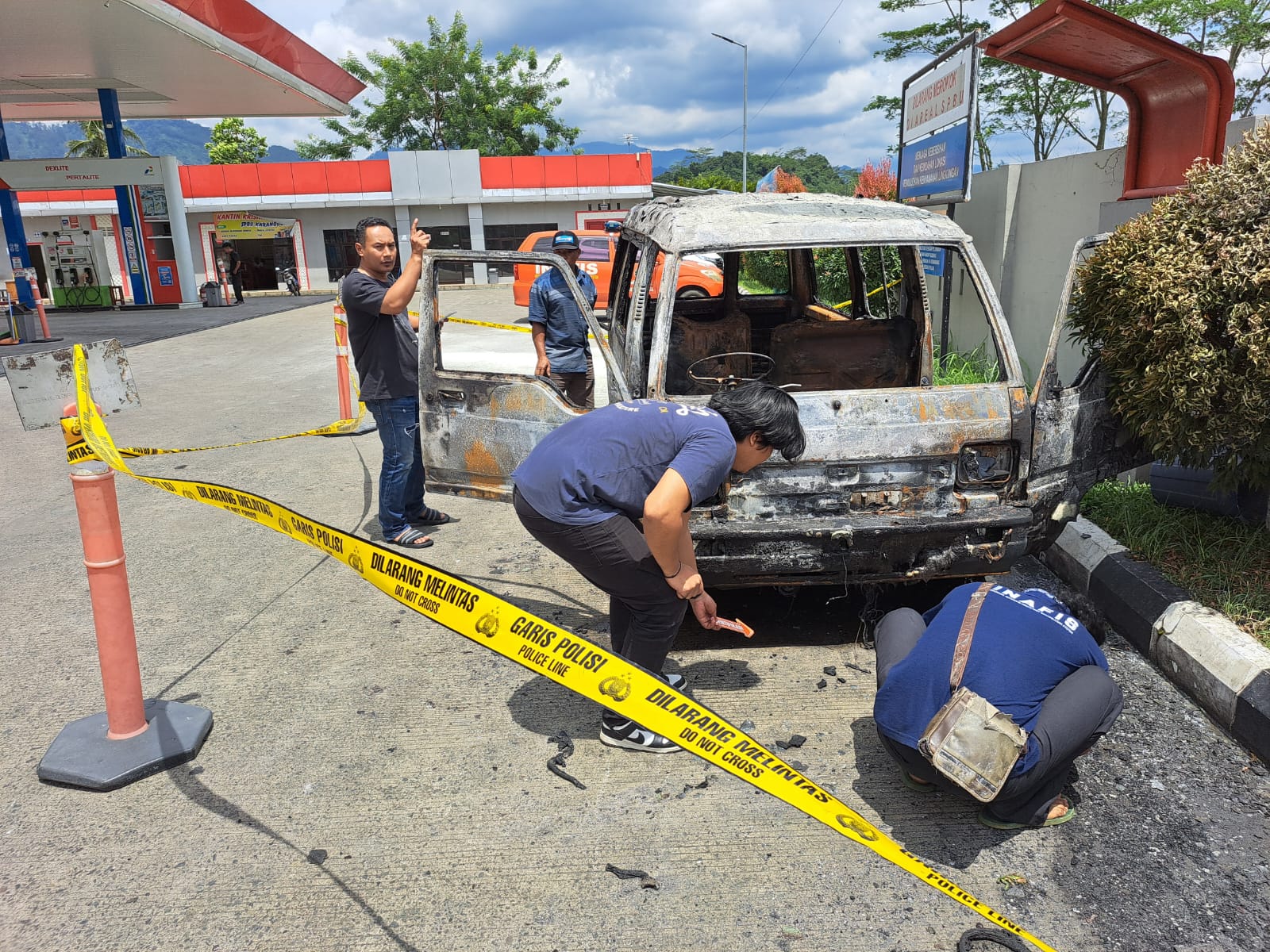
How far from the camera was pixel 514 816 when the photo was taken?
3.00 metres

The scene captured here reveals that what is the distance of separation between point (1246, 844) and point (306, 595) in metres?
4.34

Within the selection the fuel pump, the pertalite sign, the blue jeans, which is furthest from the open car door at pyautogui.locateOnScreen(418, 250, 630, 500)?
the fuel pump

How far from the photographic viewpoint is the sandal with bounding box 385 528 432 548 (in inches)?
216

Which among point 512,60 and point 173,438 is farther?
point 512,60

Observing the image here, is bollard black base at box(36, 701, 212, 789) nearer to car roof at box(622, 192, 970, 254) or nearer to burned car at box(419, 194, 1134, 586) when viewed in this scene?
burned car at box(419, 194, 1134, 586)

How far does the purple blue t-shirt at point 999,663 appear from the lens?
2.60 meters

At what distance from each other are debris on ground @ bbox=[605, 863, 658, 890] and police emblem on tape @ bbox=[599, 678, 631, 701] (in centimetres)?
63

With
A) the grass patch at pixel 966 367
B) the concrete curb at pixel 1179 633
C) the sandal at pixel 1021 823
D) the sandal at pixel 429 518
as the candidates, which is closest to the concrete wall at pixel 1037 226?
the grass patch at pixel 966 367

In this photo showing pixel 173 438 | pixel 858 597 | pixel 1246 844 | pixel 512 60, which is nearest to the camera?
pixel 1246 844

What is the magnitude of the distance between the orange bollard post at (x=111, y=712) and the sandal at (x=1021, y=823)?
288cm

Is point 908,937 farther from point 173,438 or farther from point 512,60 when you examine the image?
point 512,60

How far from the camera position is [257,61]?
17.4 meters

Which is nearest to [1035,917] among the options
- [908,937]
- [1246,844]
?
[908,937]

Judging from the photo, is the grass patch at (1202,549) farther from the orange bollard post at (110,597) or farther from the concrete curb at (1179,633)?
the orange bollard post at (110,597)
